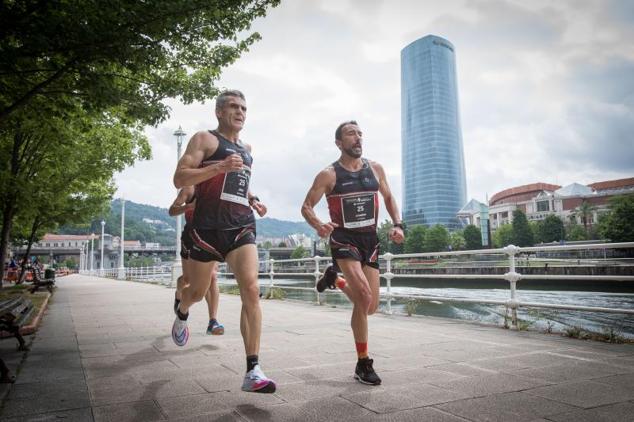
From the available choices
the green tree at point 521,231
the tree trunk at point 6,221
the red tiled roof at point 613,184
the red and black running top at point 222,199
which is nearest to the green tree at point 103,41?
the red and black running top at point 222,199

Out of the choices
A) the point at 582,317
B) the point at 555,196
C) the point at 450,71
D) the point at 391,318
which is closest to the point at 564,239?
the point at 555,196

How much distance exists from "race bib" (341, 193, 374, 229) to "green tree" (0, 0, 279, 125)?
345 cm

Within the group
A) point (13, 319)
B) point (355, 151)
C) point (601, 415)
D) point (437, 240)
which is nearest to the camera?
point (601, 415)

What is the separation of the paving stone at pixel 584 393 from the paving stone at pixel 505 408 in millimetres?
123

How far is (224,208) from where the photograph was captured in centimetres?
362

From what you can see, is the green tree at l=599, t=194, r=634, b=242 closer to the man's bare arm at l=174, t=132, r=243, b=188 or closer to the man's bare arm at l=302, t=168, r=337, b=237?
the man's bare arm at l=302, t=168, r=337, b=237

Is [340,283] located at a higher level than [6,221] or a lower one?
lower

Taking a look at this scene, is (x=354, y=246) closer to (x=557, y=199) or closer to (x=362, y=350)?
(x=362, y=350)

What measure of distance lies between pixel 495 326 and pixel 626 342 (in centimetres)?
176

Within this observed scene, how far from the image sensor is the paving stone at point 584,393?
109 inches

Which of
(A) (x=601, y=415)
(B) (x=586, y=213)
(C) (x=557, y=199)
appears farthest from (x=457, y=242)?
(A) (x=601, y=415)

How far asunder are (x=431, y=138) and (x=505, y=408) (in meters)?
174

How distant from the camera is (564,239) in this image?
8300 centimetres

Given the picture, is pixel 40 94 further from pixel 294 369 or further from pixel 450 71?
pixel 450 71
